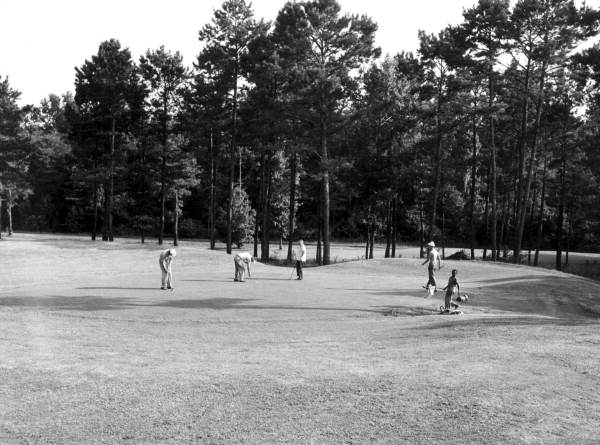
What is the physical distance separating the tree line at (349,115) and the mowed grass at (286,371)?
23714 mm

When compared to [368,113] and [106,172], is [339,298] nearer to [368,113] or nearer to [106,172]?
[368,113]

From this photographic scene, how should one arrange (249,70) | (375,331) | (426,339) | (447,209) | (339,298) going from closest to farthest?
(426,339) < (375,331) < (339,298) < (249,70) < (447,209)

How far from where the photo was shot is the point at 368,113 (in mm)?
43469

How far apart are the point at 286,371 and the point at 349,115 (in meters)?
34.2

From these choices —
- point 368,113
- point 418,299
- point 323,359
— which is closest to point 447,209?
point 368,113

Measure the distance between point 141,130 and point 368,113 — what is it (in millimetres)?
24520

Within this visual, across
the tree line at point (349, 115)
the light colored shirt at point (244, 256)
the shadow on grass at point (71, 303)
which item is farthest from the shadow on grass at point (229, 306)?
the tree line at point (349, 115)

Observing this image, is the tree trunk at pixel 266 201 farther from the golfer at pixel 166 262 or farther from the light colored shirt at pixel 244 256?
the golfer at pixel 166 262

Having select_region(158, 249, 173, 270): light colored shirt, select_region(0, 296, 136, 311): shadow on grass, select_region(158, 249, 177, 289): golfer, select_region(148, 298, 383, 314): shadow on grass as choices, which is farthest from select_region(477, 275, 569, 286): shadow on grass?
select_region(0, 296, 136, 311): shadow on grass

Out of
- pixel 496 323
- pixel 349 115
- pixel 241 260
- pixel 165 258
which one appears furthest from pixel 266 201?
pixel 496 323

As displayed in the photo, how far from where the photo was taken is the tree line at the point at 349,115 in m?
42.9

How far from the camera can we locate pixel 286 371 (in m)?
10.6

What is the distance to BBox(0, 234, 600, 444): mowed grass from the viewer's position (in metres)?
7.99

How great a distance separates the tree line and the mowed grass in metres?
23.7
